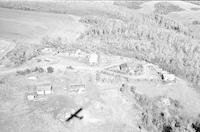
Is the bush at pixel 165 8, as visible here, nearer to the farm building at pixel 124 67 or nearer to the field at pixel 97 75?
the field at pixel 97 75

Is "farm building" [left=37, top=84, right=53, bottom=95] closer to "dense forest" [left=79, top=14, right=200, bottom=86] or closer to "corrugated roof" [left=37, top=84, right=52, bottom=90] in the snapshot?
"corrugated roof" [left=37, top=84, right=52, bottom=90]

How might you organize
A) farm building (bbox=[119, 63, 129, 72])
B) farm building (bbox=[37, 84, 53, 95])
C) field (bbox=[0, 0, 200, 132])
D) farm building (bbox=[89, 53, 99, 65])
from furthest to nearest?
farm building (bbox=[89, 53, 99, 65]), farm building (bbox=[119, 63, 129, 72]), farm building (bbox=[37, 84, 53, 95]), field (bbox=[0, 0, 200, 132])

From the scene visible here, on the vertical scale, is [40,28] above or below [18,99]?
above

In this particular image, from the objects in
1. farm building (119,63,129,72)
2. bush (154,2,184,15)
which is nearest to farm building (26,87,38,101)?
farm building (119,63,129,72)

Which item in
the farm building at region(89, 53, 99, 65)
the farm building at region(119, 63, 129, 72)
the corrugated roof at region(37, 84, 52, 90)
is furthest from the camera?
the farm building at region(89, 53, 99, 65)

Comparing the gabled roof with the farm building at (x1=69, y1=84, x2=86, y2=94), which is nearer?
the gabled roof

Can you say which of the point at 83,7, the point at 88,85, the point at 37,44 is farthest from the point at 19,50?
the point at 83,7

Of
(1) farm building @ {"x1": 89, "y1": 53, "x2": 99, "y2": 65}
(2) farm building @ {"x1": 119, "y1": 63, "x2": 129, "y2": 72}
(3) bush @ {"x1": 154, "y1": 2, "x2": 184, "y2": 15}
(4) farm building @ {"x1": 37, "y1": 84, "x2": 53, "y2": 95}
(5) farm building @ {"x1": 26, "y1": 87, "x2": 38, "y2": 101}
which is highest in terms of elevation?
(3) bush @ {"x1": 154, "y1": 2, "x2": 184, "y2": 15}

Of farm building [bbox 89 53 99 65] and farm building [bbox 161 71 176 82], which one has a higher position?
farm building [bbox 89 53 99 65]

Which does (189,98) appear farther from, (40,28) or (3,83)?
(40,28)
